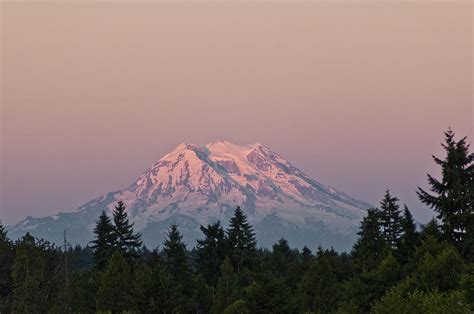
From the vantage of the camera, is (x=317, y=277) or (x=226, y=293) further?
(x=226, y=293)

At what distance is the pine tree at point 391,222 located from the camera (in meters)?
70.4

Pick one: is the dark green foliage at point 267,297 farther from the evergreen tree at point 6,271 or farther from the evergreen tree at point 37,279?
Answer: the evergreen tree at point 6,271

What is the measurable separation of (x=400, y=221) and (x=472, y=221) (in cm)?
1112

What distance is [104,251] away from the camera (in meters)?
89.6

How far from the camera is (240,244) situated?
97312 millimetres

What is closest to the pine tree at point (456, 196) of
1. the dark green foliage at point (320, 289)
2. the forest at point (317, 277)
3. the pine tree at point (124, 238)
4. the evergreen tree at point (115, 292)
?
the forest at point (317, 277)

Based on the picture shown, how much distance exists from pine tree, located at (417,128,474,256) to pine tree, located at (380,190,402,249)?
9.06 metres

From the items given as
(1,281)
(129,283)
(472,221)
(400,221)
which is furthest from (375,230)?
(1,281)

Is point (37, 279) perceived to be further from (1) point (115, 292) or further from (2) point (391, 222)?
(2) point (391, 222)

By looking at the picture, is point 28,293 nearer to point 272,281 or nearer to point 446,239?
point 272,281

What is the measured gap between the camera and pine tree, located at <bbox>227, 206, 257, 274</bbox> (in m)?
96.0

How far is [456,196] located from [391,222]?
1187cm

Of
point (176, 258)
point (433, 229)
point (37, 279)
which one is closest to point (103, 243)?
point (176, 258)

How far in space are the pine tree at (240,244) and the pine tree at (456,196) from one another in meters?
39.5
